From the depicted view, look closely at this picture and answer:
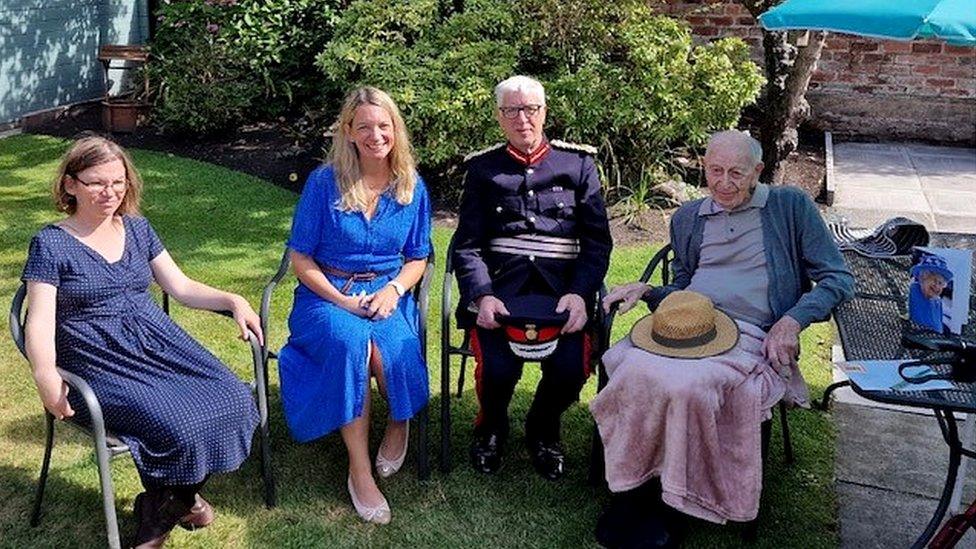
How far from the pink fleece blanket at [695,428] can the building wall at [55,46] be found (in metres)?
7.44

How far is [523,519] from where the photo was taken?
325 cm

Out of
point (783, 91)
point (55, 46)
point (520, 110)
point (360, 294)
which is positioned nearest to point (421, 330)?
point (360, 294)

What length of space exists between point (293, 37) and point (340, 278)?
562 centimetres

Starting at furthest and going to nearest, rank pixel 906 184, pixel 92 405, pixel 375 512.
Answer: pixel 906 184 < pixel 375 512 < pixel 92 405

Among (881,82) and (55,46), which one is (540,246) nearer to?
(881,82)

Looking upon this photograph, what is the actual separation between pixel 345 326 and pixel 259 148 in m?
5.30

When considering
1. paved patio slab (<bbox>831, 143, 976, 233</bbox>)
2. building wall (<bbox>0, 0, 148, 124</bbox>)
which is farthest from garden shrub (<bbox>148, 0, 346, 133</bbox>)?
paved patio slab (<bbox>831, 143, 976, 233</bbox>)

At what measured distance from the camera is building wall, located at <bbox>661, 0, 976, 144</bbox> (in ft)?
28.2

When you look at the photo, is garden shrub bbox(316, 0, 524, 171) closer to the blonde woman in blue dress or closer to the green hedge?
the green hedge

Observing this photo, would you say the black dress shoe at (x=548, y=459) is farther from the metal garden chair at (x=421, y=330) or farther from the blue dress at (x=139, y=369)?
the blue dress at (x=139, y=369)

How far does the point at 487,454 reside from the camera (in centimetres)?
353

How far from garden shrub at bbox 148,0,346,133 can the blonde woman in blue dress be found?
5219mm

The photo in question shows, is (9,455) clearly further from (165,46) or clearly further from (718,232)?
(165,46)

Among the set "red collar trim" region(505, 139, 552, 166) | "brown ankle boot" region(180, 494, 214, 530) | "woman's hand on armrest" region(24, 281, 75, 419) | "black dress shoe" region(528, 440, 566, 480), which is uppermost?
"red collar trim" region(505, 139, 552, 166)
